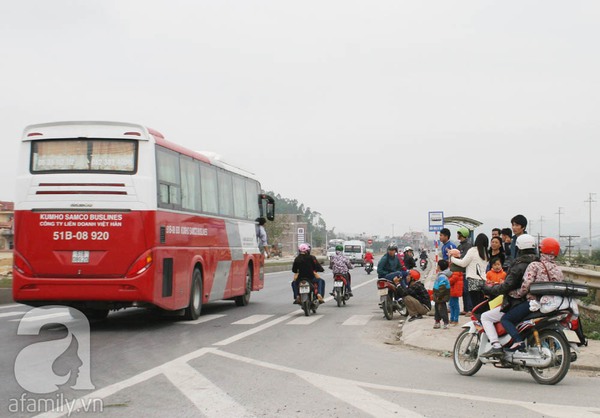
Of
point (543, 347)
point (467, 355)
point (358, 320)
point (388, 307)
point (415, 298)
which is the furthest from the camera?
point (388, 307)

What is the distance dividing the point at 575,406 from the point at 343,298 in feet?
47.8

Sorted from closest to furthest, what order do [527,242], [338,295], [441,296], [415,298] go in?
[527,242] < [441,296] < [415,298] < [338,295]

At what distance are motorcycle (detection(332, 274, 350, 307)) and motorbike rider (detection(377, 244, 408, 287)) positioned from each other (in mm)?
3544

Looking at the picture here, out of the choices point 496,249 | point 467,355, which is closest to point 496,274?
point 496,249

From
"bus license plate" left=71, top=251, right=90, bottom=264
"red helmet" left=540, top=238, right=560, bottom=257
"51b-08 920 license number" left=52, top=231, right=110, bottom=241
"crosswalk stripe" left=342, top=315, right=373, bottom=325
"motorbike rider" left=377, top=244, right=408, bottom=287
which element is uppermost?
"51b-08 920 license number" left=52, top=231, right=110, bottom=241

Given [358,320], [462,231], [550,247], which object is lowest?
[358,320]

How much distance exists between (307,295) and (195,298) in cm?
278

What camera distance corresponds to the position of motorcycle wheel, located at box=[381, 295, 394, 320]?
1783 cm

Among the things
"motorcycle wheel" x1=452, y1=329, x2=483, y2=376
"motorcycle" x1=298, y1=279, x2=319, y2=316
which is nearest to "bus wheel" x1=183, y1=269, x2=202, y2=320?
"motorcycle" x1=298, y1=279, x2=319, y2=316

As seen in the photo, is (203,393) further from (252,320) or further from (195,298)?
(252,320)

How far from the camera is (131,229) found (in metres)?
13.9

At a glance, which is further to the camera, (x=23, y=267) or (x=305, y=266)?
(x=305, y=266)

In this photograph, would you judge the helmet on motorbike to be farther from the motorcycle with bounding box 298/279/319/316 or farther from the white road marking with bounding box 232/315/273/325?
the white road marking with bounding box 232/315/273/325

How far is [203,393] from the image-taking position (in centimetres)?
790
